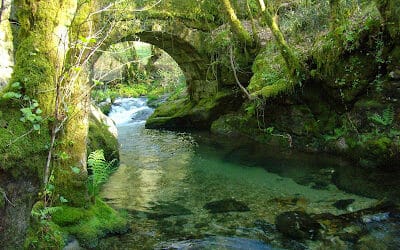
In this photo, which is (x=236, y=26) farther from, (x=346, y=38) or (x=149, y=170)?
(x=149, y=170)

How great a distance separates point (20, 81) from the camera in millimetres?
3793

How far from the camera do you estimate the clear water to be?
5434 mm

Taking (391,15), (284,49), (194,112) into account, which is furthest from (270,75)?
(194,112)

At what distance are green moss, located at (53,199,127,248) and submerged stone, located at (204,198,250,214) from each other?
1658 mm

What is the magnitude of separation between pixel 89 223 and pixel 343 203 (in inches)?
165

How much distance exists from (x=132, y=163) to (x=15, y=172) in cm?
663

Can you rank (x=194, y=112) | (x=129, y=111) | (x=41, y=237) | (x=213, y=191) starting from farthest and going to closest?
1. (x=129, y=111)
2. (x=194, y=112)
3. (x=213, y=191)
4. (x=41, y=237)

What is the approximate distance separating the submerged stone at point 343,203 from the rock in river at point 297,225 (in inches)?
28.5

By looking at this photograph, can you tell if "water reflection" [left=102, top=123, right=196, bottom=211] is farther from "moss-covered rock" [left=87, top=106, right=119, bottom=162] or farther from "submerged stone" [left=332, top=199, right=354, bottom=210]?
"submerged stone" [left=332, top=199, right=354, bottom=210]

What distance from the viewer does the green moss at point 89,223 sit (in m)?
4.87

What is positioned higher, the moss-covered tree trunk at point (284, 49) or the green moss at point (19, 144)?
the moss-covered tree trunk at point (284, 49)

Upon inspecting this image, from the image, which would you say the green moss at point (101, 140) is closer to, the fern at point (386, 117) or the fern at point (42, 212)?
the fern at point (42, 212)

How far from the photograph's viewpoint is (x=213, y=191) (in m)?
7.71

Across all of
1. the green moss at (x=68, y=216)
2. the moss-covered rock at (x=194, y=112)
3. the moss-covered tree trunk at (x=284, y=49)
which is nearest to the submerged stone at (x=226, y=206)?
the green moss at (x=68, y=216)
